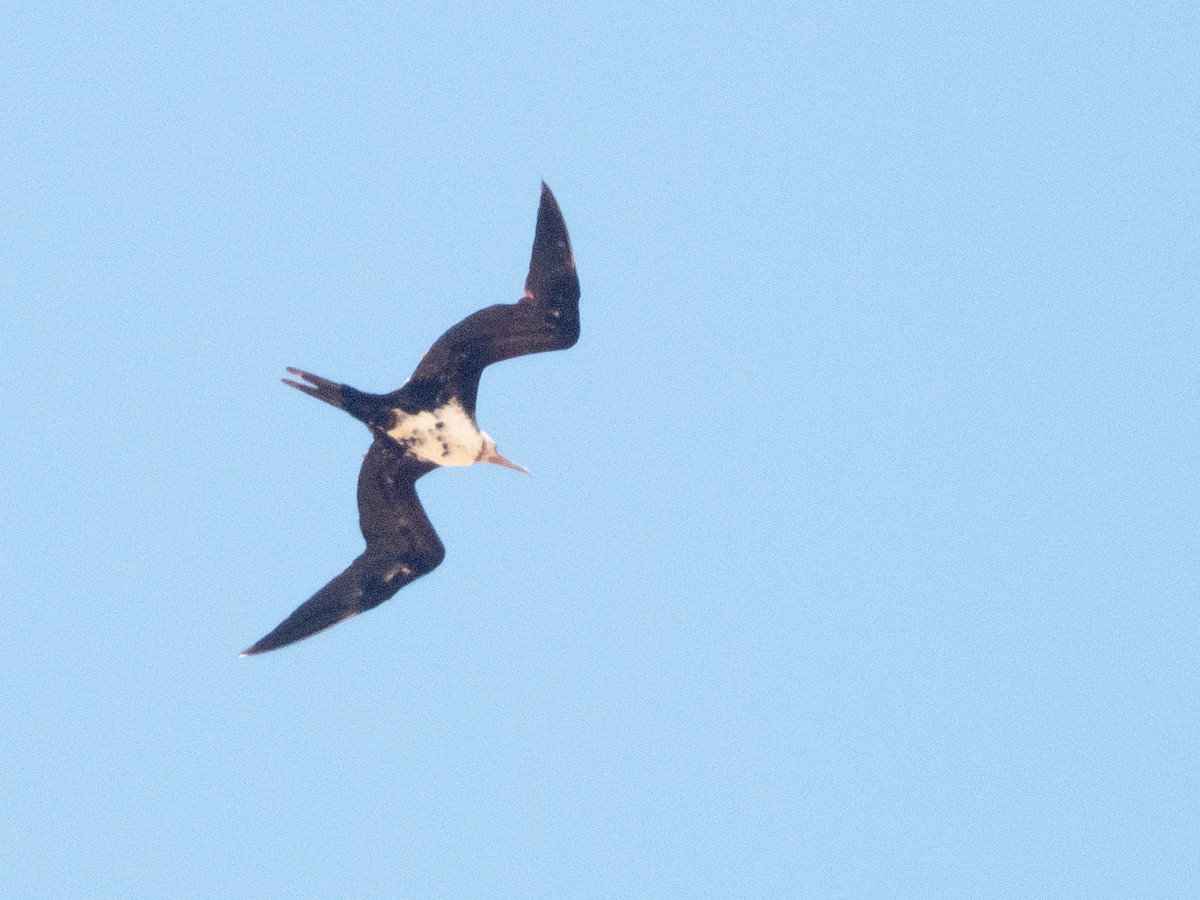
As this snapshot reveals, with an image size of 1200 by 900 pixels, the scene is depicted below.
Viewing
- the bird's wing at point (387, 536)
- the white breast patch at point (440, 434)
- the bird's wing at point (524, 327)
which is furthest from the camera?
the bird's wing at point (387, 536)

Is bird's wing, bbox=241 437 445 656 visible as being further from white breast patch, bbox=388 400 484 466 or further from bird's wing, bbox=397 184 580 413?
bird's wing, bbox=397 184 580 413

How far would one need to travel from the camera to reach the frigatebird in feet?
46.1

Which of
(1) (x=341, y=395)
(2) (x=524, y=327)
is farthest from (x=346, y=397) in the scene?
(2) (x=524, y=327)

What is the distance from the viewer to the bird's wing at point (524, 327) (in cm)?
1396

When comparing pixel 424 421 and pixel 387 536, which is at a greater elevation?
pixel 424 421

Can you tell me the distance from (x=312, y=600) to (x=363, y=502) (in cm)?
102

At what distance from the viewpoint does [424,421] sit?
48.8 ft

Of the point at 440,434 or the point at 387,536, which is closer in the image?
the point at 440,434

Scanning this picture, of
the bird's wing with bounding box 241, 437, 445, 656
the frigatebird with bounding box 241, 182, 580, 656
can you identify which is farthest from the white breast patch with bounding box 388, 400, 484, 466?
the bird's wing with bounding box 241, 437, 445, 656

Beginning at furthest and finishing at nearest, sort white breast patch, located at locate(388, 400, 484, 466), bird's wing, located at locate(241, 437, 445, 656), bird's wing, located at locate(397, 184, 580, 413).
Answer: bird's wing, located at locate(241, 437, 445, 656) < white breast patch, located at locate(388, 400, 484, 466) < bird's wing, located at locate(397, 184, 580, 413)

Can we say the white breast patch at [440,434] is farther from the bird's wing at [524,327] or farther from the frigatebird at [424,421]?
the bird's wing at [524,327]

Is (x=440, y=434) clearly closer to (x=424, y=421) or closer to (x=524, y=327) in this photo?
(x=424, y=421)

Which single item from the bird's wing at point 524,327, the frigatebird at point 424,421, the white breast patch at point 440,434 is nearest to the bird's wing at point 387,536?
the frigatebird at point 424,421

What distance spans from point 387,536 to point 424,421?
1.19 m
